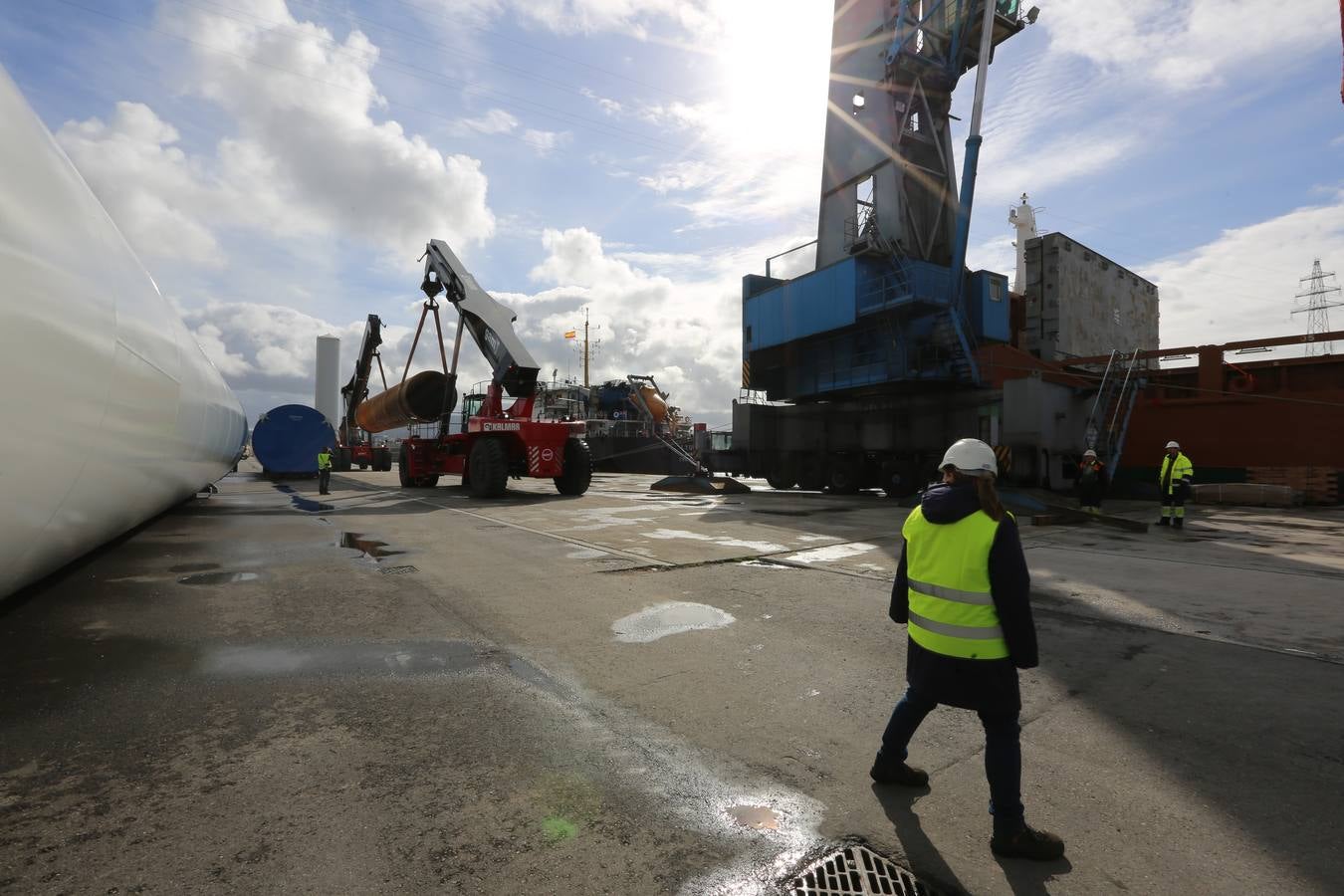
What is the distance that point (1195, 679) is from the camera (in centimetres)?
374

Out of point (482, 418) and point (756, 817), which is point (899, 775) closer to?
point (756, 817)

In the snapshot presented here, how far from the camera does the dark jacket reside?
2.24m

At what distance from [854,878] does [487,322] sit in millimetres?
16078

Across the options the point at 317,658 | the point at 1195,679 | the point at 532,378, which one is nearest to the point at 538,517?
the point at 532,378

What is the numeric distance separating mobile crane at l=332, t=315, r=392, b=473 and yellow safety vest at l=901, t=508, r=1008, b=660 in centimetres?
2649

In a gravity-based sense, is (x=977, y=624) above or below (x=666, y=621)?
above

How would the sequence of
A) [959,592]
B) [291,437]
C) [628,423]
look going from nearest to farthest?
[959,592] → [291,437] → [628,423]

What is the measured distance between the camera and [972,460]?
2430 millimetres

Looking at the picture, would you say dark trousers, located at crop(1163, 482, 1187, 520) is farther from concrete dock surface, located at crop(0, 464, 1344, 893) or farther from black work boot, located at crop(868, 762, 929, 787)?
black work boot, located at crop(868, 762, 929, 787)

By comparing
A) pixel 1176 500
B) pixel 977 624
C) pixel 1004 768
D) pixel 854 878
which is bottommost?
pixel 854 878

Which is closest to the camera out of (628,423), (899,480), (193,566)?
(193,566)

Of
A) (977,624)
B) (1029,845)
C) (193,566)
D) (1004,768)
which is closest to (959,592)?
(977,624)

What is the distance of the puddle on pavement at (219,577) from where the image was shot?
20.8 ft

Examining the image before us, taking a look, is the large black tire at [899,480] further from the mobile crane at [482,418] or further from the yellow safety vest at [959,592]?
the yellow safety vest at [959,592]
